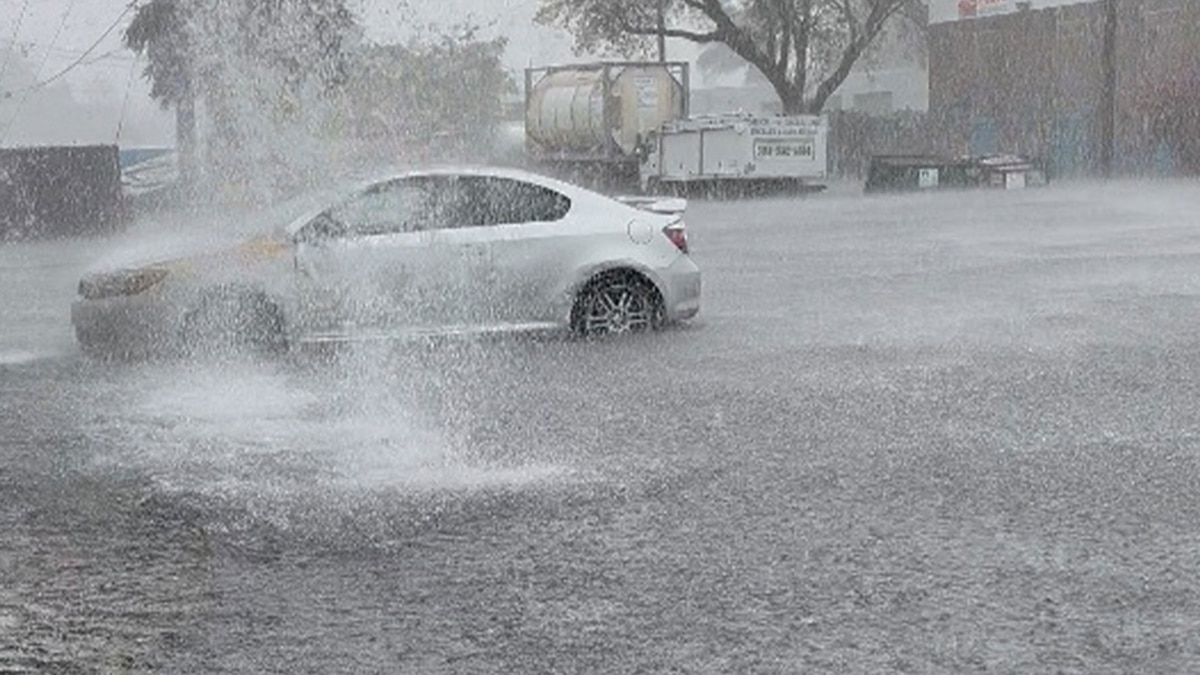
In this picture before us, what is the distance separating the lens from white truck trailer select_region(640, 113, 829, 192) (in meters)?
42.0

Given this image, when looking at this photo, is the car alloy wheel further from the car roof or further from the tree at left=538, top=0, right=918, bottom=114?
the tree at left=538, top=0, right=918, bottom=114

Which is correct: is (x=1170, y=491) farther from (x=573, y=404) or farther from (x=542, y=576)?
(x=573, y=404)

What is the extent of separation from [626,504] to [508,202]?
19.9ft

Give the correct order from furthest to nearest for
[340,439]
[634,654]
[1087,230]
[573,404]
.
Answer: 1. [1087,230]
2. [573,404]
3. [340,439]
4. [634,654]

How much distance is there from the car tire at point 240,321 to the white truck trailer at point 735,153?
98.7 feet

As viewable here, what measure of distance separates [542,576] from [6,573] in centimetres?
202

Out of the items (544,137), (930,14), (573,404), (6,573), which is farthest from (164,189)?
(930,14)

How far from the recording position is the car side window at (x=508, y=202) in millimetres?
13234

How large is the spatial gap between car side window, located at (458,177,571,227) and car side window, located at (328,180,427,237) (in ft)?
1.22

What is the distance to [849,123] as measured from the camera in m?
61.1

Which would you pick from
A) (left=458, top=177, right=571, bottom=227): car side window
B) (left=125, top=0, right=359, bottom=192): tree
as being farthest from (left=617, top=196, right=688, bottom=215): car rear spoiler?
(left=125, top=0, right=359, bottom=192): tree

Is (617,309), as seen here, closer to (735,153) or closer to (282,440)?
(282,440)

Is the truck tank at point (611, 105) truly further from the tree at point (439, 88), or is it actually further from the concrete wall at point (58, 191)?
the concrete wall at point (58, 191)

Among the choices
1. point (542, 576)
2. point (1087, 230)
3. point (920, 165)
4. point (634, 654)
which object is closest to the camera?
point (634, 654)
